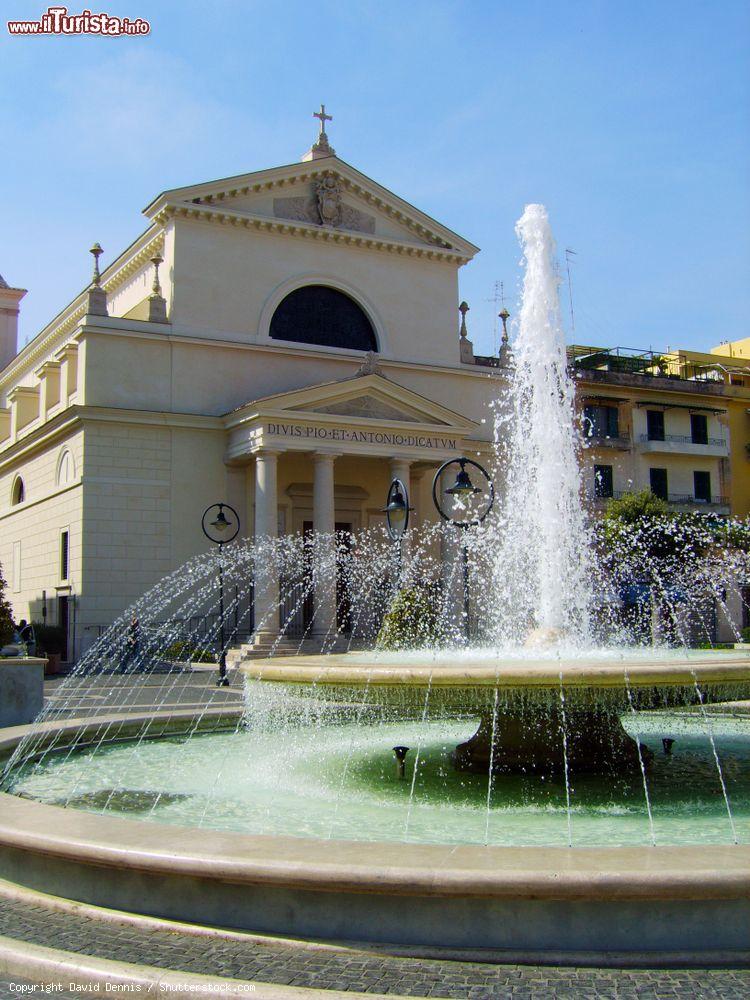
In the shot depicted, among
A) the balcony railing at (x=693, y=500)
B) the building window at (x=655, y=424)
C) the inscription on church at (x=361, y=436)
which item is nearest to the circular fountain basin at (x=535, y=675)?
the inscription on church at (x=361, y=436)

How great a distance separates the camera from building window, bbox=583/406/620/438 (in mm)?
44156

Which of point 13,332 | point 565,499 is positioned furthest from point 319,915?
point 13,332

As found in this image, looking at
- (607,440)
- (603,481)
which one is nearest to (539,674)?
(603,481)

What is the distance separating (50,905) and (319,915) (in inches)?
60.3

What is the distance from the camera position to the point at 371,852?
468 centimetres

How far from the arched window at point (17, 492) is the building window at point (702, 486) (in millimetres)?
28609

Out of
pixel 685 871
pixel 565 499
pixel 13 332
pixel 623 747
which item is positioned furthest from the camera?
pixel 13 332

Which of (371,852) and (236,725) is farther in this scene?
(236,725)

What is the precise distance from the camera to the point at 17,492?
37.8 m

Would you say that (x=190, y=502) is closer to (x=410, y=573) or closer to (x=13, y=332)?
(x=410, y=573)

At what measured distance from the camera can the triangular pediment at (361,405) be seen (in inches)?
1145

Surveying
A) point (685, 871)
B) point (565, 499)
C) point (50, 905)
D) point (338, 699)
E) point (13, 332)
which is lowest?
point (50, 905)

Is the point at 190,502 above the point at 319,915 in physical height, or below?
above

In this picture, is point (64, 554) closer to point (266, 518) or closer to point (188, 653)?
point (188, 653)
